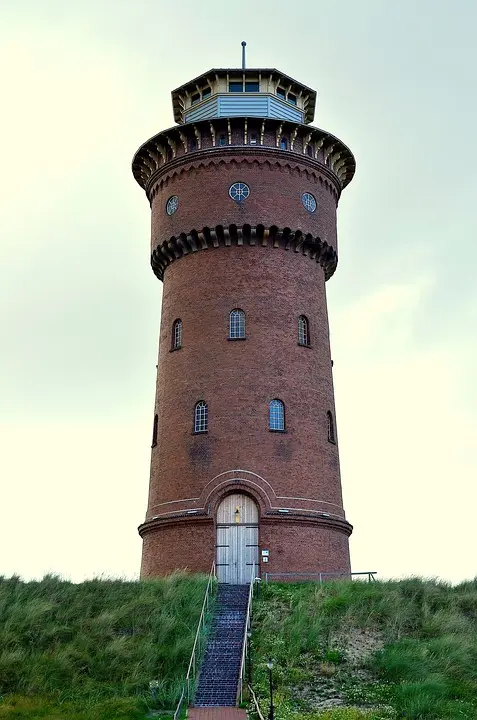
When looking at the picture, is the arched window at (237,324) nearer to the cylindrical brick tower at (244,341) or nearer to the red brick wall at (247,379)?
the cylindrical brick tower at (244,341)

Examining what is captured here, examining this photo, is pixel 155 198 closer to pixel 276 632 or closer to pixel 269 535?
pixel 269 535

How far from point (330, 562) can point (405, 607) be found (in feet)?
20.1

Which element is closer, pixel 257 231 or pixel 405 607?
pixel 405 607

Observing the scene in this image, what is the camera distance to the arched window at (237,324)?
30984 millimetres

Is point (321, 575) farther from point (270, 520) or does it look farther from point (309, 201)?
point (309, 201)

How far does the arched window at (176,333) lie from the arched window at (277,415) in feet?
14.2

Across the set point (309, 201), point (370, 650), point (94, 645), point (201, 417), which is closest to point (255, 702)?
point (370, 650)

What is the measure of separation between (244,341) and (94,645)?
1264cm

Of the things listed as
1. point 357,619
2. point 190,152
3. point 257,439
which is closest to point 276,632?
point 357,619

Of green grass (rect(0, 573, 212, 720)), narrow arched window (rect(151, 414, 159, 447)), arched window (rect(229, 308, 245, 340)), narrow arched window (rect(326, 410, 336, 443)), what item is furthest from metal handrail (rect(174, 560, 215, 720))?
arched window (rect(229, 308, 245, 340))

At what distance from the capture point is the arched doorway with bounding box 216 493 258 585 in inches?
1128

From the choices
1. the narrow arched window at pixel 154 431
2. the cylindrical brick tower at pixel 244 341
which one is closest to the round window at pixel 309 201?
the cylindrical brick tower at pixel 244 341

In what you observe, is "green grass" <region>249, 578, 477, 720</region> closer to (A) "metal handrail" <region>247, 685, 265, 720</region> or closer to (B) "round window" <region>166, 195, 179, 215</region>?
(A) "metal handrail" <region>247, 685, 265, 720</region>

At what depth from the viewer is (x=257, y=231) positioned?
31516 mm
